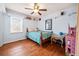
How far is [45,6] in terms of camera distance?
1077 millimetres

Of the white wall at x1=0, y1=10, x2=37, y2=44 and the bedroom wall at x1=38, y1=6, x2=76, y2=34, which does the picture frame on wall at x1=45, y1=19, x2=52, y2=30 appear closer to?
the bedroom wall at x1=38, y1=6, x2=76, y2=34

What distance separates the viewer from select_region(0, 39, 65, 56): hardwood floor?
42.7 inches

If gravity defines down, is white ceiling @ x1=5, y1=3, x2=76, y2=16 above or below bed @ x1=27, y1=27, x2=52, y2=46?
above

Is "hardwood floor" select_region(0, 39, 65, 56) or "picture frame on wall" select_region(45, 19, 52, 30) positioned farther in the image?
"picture frame on wall" select_region(45, 19, 52, 30)

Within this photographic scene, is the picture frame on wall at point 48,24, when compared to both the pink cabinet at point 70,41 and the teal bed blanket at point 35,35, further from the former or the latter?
the pink cabinet at point 70,41

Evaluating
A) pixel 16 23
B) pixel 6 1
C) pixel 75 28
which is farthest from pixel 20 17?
pixel 75 28

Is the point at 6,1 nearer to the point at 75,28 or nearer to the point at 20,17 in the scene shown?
the point at 20,17

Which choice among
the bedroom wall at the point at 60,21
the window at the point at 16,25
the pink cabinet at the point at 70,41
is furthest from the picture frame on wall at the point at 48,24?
the window at the point at 16,25

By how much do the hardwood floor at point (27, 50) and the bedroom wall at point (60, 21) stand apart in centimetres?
28

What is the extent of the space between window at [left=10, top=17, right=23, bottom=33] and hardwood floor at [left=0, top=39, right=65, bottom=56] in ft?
0.66

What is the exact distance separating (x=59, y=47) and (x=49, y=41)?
20cm

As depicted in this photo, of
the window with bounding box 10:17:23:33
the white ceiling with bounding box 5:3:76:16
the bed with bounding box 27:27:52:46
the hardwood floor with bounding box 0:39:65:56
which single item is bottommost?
the hardwood floor with bounding box 0:39:65:56

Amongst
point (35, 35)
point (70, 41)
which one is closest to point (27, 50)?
point (35, 35)

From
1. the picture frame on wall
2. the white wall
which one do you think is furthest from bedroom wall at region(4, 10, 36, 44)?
the picture frame on wall
